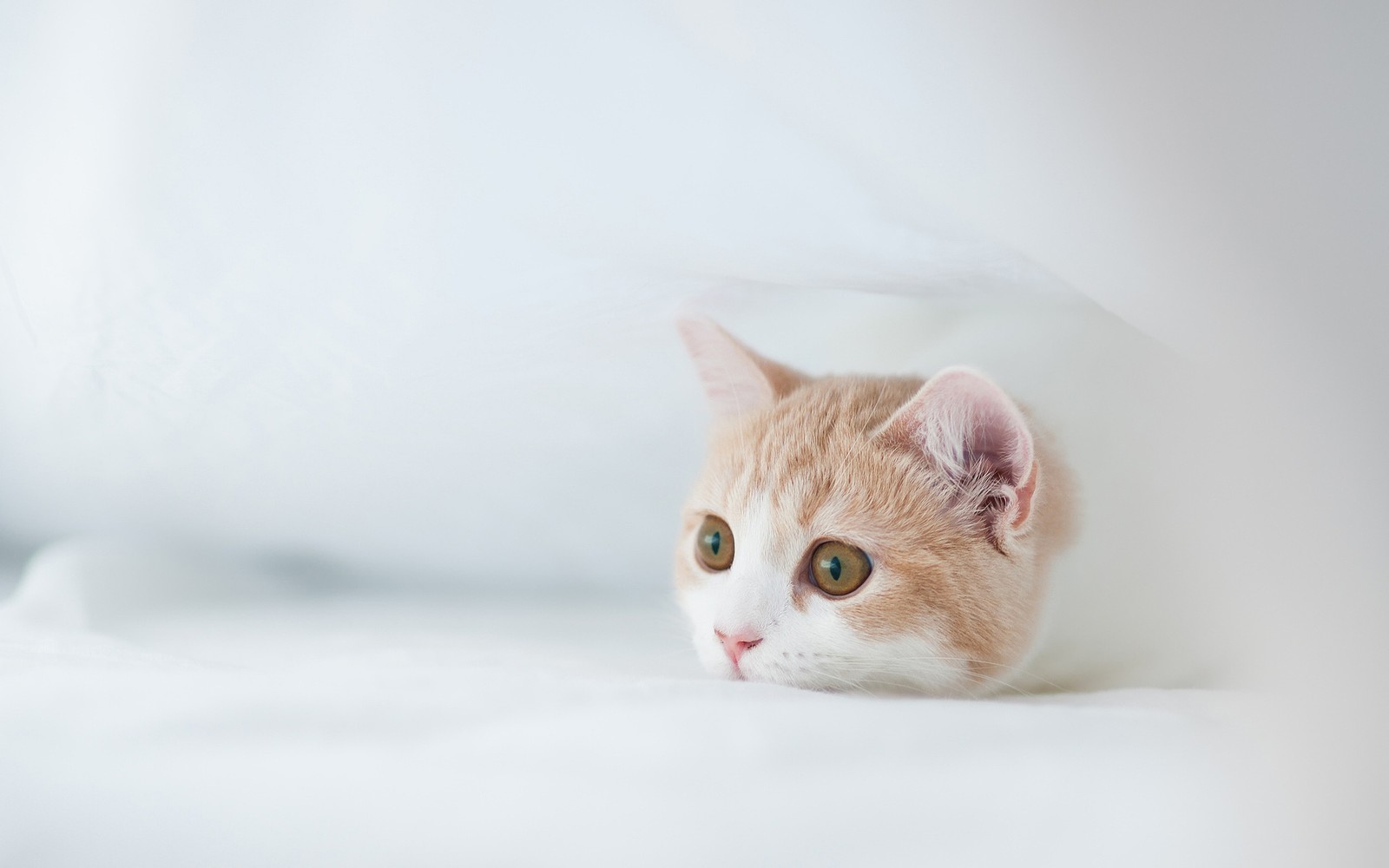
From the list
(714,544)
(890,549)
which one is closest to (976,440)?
(890,549)

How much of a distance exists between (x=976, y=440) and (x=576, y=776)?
0.59 metres

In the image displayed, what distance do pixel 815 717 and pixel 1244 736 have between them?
0.32 meters

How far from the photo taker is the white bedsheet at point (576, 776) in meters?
0.64

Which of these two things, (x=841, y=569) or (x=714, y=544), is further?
(x=714, y=544)

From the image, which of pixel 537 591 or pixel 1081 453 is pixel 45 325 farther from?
pixel 1081 453

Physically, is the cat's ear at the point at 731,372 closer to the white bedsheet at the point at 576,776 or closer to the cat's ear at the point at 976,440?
the cat's ear at the point at 976,440

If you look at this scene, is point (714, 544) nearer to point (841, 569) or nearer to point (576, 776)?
point (841, 569)

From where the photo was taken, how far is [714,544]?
1.17 metres

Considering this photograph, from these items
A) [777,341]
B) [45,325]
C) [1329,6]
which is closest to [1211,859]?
[1329,6]

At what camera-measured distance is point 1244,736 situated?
2.27ft

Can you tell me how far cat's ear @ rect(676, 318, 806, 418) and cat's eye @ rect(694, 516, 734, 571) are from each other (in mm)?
183

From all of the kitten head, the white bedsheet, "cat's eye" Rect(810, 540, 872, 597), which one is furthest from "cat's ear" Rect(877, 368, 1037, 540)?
the white bedsheet

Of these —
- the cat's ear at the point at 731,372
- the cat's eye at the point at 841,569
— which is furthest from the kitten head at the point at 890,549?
the cat's ear at the point at 731,372

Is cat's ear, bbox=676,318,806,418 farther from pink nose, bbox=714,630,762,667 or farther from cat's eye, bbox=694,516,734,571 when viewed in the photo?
pink nose, bbox=714,630,762,667
